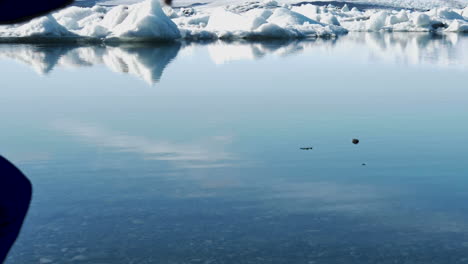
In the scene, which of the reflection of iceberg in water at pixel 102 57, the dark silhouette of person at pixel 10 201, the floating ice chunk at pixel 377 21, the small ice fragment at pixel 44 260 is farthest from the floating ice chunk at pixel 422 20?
the dark silhouette of person at pixel 10 201

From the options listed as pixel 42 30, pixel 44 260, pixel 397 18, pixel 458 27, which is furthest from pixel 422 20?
pixel 44 260

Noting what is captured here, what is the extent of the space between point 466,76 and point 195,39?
58.3 ft

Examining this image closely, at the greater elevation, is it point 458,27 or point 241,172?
point 241,172

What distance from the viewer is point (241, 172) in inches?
211

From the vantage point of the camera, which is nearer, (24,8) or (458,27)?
(24,8)

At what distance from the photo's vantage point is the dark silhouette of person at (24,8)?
0.85m

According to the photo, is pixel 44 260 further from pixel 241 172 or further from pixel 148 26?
pixel 148 26

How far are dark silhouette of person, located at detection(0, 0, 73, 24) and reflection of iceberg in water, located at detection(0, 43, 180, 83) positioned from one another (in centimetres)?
1325

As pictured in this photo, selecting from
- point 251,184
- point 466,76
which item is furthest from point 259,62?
point 251,184

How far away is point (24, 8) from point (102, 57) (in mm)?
20348

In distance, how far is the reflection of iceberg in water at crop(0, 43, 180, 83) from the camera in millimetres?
16641

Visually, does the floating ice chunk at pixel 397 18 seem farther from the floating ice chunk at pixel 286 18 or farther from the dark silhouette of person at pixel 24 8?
the dark silhouette of person at pixel 24 8

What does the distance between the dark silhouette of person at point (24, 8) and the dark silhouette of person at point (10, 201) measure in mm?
210

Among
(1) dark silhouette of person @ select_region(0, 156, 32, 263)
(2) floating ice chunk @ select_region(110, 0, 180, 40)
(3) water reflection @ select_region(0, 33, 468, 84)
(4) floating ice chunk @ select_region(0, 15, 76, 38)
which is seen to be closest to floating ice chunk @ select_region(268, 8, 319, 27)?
(3) water reflection @ select_region(0, 33, 468, 84)
